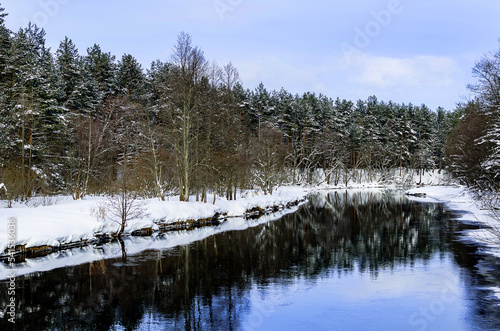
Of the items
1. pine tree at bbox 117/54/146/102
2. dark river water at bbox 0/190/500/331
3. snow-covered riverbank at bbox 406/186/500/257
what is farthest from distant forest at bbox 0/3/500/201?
dark river water at bbox 0/190/500/331

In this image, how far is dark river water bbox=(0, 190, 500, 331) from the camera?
8.82m

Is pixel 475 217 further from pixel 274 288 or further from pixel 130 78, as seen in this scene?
A: pixel 130 78

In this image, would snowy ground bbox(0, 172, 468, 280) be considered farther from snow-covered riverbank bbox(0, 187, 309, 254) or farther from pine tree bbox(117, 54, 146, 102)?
pine tree bbox(117, 54, 146, 102)

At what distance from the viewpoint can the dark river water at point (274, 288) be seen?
8820 mm

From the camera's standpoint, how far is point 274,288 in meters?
11.4

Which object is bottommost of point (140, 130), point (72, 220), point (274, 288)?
point (274, 288)

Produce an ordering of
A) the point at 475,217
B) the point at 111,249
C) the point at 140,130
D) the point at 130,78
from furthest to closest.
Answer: the point at 130,78 → the point at 140,130 → the point at 111,249 → the point at 475,217

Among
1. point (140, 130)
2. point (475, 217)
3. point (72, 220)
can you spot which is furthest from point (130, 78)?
point (475, 217)

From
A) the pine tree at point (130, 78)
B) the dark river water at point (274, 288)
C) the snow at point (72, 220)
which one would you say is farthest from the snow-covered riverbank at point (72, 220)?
the pine tree at point (130, 78)

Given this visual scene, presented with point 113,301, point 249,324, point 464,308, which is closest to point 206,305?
point 249,324

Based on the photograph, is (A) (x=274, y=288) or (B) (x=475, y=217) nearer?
(A) (x=274, y=288)

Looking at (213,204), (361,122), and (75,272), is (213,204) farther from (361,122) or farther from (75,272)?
(361,122)

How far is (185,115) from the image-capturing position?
89.9ft

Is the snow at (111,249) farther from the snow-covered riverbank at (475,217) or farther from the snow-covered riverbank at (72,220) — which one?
the snow-covered riverbank at (475,217)
